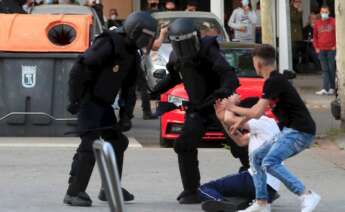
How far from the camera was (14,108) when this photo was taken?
12.8 metres

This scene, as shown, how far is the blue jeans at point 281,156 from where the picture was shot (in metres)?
7.57

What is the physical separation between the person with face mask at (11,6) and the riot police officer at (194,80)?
9.87 meters

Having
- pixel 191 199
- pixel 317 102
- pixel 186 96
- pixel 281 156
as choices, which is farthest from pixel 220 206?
pixel 317 102

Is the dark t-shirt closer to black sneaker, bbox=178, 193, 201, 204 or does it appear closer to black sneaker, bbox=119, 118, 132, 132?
black sneaker, bbox=178, 193, 201, 204

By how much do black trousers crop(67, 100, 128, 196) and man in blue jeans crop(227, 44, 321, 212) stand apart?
107 cm

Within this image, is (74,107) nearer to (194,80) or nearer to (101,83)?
(101,83)

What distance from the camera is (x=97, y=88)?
26.4 ft

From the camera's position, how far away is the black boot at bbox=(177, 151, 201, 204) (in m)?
8.20

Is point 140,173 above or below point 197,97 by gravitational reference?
below

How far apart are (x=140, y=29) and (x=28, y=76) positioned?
5286 millimetres

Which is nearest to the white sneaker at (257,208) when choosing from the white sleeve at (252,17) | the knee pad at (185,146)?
the knee pad at (185,146)

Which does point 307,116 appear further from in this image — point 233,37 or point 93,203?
point 233,37

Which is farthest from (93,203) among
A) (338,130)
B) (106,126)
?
(338,130)

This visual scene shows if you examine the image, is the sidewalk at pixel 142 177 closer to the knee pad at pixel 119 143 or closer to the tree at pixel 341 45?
the knee pad at pixel 119 143
